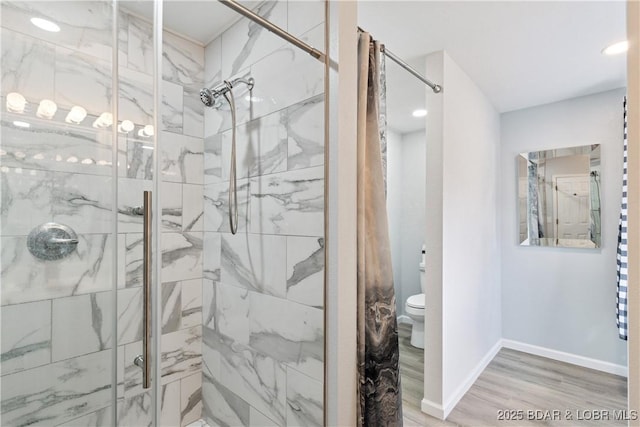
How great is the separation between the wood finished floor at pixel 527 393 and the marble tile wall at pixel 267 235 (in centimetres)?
112

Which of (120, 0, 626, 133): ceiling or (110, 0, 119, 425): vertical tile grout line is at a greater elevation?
(120, 0, 626, 133): ceiling

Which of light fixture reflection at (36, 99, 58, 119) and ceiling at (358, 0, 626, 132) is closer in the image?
light fixture reflection at (36, 99, 58, 119)

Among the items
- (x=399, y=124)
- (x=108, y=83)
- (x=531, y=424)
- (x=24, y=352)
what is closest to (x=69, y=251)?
(x=24, y=352)

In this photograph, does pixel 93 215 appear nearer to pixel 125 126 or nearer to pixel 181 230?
pixel 125 126

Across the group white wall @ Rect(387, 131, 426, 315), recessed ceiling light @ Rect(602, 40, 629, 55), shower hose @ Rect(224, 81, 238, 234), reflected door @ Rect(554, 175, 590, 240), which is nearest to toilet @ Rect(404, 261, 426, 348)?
white wall @ Rect(387, 131, 426, 315)

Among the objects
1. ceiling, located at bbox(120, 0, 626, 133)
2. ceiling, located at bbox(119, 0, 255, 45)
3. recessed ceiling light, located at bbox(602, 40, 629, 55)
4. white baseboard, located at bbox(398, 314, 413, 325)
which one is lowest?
white baseboard, located at bbox(398, 314, 413, 325)

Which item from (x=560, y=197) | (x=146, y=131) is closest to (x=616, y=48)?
(x=560, y=197)

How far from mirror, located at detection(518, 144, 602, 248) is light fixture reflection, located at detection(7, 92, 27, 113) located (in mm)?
3623

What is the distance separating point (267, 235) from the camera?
1.50 m

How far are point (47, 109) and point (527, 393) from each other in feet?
10.5

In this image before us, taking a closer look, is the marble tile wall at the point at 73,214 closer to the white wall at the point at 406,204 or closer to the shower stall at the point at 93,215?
the shower stall at the point at 93,215

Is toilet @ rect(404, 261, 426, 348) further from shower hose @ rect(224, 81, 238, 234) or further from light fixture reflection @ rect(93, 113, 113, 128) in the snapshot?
light fixture reflection @ rect(93, 113, 113, 128)

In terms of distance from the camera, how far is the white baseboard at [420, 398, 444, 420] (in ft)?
6.77

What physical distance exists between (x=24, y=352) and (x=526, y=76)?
3251 millimetres
